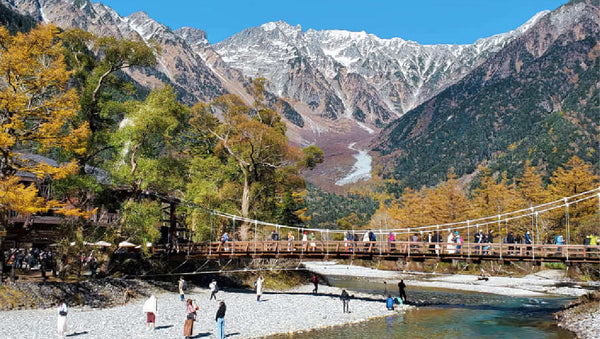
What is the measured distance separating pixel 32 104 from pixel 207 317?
13.6 metres

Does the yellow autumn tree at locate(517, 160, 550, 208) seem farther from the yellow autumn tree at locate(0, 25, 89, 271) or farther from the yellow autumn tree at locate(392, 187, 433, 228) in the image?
the yellow autumn tree at locate(0, 25, 89, 271)

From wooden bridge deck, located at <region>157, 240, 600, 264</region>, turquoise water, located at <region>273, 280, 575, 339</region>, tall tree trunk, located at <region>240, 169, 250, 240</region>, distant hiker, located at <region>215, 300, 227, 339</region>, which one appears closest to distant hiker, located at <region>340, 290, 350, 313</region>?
turquoise water, located at <region>273, 280, 575, 339</region>

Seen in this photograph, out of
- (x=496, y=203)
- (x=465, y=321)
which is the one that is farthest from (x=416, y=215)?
(x=465, y=321)

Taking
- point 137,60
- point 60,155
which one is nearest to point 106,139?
point 60,155

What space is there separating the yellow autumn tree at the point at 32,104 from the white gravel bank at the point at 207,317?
503 centimetres

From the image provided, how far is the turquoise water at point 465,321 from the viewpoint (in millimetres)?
23312

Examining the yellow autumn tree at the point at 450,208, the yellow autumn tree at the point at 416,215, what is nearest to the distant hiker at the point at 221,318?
the yellow autumn tree at the point at 450,208

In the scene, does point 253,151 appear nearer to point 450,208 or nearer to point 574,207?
point 450,208

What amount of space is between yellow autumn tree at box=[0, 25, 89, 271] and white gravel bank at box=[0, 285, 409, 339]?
198 inches

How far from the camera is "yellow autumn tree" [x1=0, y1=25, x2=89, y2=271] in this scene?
894 inches

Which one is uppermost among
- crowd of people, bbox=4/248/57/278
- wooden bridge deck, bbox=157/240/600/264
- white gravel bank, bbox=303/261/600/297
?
wooden bridge deck, bbox=157/240/600/264

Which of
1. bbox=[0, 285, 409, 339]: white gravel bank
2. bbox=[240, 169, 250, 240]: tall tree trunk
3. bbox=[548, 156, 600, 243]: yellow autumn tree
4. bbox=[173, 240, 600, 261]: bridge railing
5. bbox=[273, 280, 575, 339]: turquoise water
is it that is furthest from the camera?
bbox=[548, 156, 600, 243]: yellow autumn tree

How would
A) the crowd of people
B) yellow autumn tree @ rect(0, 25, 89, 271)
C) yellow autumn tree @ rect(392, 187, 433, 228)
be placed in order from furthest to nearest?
yellow autumn tree @ rect(392, 187, 433, 228)
the crowd of people
yellow autumn tree @ rect(0, 25, 89, 271)

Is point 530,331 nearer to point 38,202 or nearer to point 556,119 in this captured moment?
point 38,202
